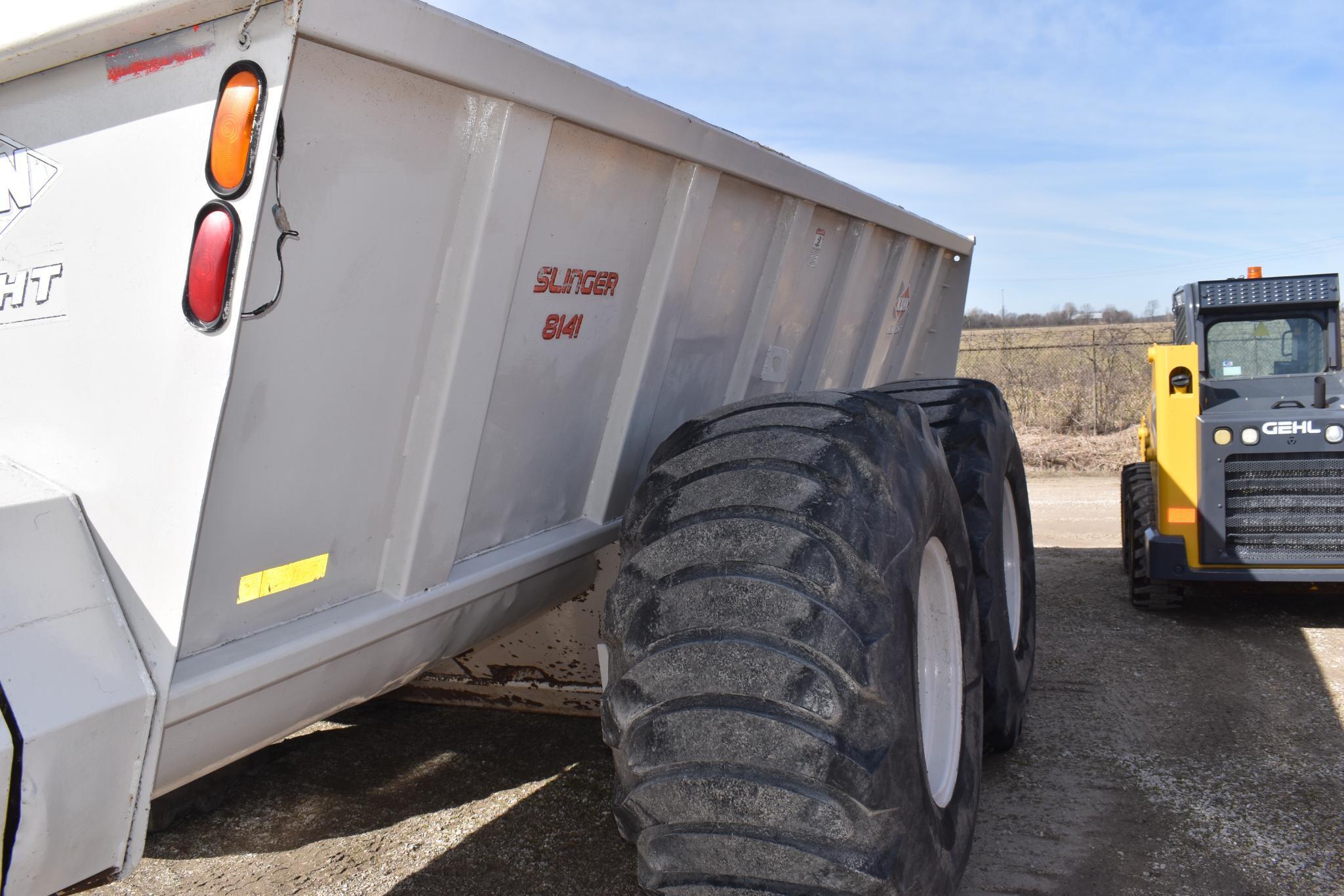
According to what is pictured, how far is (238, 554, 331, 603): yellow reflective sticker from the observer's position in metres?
2.09

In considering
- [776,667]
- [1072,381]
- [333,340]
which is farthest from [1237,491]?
[1072,381]

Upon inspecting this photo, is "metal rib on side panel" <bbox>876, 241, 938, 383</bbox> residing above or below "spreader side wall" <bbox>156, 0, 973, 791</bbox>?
above

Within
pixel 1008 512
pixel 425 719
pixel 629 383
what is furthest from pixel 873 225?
pixel 425 719

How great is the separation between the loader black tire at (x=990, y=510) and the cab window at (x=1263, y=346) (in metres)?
3.57

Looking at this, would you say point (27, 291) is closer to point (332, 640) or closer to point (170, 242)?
point (170, 242)

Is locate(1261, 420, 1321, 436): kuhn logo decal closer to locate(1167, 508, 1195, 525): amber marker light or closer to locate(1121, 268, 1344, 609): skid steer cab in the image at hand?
locate(1121, 268, 1344, 609): skid steer cab

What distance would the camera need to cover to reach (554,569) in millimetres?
3111

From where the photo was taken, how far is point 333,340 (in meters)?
2.10

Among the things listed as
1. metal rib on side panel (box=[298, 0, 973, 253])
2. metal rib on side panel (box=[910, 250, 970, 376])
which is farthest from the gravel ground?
metal rib on side panel (box=[298, 0, 973, 253])

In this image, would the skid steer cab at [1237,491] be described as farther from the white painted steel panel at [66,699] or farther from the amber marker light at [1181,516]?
the white painted steel panel at [66,699]

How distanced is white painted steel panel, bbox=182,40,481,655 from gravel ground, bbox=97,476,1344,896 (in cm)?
138

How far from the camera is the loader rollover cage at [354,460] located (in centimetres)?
188

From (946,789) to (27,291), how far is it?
2.41 m

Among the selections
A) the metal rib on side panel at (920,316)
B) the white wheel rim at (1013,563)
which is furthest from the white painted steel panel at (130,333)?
the metal rib on side panel at (920,316)
